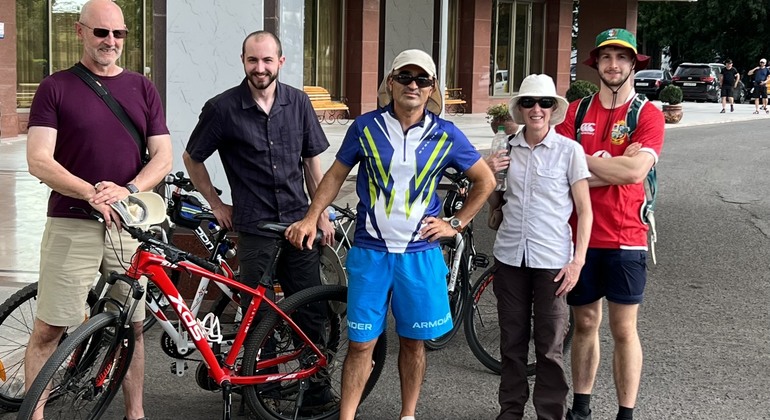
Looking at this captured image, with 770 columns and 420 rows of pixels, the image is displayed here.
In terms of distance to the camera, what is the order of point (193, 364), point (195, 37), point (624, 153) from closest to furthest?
point (624, 153)
point (193, 364)
point (195, 37)

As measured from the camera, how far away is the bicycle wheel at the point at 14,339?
4.96m

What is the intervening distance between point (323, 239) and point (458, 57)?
25544 mm

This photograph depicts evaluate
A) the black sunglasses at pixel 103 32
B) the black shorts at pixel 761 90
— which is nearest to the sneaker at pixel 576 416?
the black sunglasses at pixel 103 32

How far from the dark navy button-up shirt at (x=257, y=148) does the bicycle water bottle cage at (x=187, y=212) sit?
1.11m

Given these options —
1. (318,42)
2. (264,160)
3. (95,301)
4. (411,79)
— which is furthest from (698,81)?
(95,301)

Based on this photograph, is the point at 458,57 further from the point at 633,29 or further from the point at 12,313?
the point at 12,313

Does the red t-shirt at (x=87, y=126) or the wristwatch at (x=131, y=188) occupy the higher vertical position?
the red t-shirt at (x=87, y=126)

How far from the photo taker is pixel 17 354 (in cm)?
543

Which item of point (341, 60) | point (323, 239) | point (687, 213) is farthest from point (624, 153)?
point (341, 60)

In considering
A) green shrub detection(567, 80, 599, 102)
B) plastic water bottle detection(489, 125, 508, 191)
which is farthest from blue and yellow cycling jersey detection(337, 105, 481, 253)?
green shrub detection(567, 80, 599, 102)

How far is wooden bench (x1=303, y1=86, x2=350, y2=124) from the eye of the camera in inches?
917

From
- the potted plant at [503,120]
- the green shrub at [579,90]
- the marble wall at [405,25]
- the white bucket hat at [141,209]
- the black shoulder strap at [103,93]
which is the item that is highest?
the marble wall at [405,25]

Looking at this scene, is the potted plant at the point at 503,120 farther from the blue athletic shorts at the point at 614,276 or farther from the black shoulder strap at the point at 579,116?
the blue athletic shorts at the point at 614,276

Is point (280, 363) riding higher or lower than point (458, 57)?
lower
